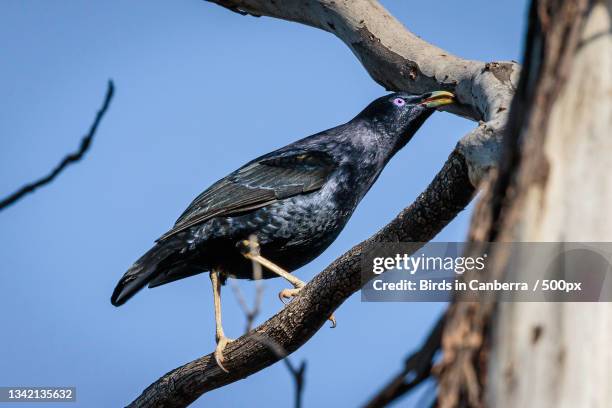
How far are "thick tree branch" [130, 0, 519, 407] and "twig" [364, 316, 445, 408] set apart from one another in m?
1.92

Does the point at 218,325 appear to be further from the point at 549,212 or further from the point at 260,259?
the point at 549,212

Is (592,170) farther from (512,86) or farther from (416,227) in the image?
(512,86)

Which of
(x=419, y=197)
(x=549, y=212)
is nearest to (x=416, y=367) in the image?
(x=549, y=212)

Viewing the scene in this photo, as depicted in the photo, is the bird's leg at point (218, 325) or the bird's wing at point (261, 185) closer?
the bird's leg at point (218, 325)

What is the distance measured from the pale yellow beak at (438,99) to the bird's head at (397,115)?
0.16 m

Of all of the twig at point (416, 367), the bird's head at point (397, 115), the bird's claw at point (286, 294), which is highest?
the bird's head at point (397, 115)

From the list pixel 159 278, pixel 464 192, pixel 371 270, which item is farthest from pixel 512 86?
pixel 159 278

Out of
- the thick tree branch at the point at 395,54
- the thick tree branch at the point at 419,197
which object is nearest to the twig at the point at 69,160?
the thick tree branch at the point at 419,197

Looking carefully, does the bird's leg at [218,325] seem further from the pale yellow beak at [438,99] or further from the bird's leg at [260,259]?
the pale yellow beak at [438,99]

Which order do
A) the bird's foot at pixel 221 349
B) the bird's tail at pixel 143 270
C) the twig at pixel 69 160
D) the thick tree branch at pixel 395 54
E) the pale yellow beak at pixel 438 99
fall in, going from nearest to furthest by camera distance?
1. the twig at pixel 69 160
2. the bird's foot at pixel 221 349
3. the thick tree branch at pixel 395 54
4. the bird's tail at pixel 143 270
5. the pale yellow beak at pixel 438 99

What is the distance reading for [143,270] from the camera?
22.0 ft

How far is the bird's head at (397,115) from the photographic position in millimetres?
7410

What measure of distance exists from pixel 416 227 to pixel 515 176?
9.39 ft

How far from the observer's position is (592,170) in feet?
9.30
